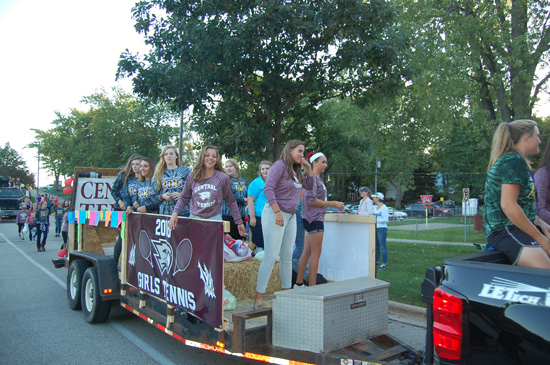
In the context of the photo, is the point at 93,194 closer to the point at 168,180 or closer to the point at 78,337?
the point at 168,180

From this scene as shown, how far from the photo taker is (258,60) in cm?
966

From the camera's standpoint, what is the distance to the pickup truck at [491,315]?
70.8 inches

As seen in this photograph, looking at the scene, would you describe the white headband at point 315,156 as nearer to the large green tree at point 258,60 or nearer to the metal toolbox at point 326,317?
the metal toolbox at point 326,317

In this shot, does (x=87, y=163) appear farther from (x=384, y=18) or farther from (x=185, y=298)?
(x=185, y=298)

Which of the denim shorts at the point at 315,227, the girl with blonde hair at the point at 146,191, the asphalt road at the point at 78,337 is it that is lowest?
the asphalt road at the point at 78,337

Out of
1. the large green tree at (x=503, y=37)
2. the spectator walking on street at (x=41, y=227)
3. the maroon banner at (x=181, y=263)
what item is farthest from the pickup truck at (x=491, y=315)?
the spectator walking on street at (x=41, y=227)

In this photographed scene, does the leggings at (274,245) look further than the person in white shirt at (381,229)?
No

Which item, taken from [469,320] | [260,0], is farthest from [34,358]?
[260,0]

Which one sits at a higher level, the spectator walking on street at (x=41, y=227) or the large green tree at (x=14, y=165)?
the large green tree at (x=14, y=165)

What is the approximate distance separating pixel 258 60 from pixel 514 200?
790 cm

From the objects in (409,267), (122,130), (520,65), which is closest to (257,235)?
(409,267)

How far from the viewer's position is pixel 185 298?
3.79 meters

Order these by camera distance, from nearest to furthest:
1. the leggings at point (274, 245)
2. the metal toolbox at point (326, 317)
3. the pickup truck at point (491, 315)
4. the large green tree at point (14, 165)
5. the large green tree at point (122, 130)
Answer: the pickup truck at point (491, 315)
the metal toolbox at point (326, 317)
the leggings at point (274, 245)
the large green tree at point (122, 130)
the large green tree at point (14, 165)

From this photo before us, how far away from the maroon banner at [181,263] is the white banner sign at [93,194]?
294cm
